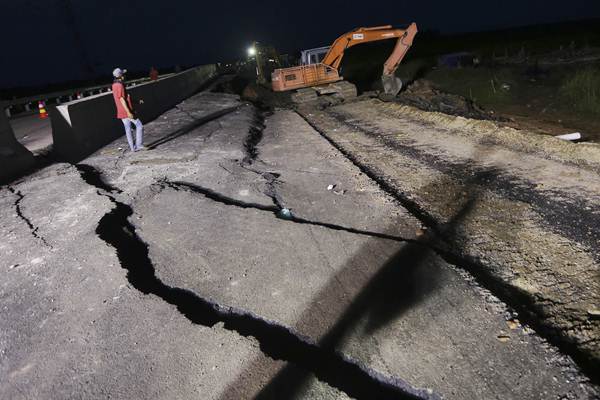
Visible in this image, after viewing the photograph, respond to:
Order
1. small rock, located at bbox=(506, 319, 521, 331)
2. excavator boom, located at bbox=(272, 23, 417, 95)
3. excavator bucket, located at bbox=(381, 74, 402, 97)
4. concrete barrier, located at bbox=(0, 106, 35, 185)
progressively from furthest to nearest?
1. excavator bucket, located at bbox=(381, 74, 402, 97)
2. excavator boom, located at bbox=(272, 23, 417, 95)
3. concrete barrier, located at bbox=(0, 106, 35, 185)
4. small rock, located at bbox=(506, 319, 521, 331)

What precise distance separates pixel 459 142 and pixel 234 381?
21.7ft

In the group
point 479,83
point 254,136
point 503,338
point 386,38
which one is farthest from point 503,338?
point 479,83

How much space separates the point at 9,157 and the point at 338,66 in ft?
39.3

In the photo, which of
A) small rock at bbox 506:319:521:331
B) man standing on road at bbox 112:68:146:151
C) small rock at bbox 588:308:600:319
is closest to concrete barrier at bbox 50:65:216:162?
man standing on road at bbox 112:68:146:151

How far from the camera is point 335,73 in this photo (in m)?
15.1

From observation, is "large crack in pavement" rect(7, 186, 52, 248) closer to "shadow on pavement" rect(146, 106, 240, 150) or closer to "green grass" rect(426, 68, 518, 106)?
"shadow on pavement" rect(146, 106, 240, 150)

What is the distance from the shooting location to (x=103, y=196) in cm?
533

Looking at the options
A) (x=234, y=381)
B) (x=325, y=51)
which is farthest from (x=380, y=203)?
(x=325, y=51)

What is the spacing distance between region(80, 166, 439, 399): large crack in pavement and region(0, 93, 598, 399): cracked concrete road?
1cm

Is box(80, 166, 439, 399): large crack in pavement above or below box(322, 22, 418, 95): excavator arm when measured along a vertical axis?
below

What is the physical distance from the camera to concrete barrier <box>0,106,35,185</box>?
6.61m

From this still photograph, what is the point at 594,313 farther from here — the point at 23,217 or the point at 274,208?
the point at 23,217

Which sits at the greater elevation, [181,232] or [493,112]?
[181,232]

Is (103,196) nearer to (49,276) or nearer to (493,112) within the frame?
(49,276)
